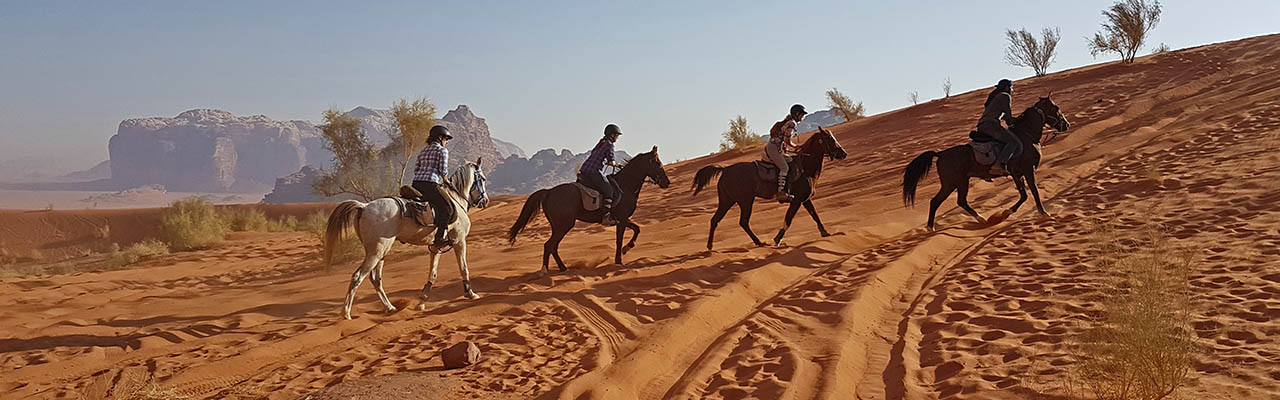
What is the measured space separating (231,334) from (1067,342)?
8.34 m

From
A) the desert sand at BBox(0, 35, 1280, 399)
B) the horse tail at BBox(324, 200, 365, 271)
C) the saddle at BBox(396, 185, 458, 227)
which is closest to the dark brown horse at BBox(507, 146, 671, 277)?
the desert sand at BBox(0, 35, 1280, 399)

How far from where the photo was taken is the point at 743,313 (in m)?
8.12

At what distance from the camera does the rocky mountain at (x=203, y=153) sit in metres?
147

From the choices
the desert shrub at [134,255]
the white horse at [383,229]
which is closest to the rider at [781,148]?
the white horse at [383,229]

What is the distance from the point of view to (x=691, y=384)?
596cm

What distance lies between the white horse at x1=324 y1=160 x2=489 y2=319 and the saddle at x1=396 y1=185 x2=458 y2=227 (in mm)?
46

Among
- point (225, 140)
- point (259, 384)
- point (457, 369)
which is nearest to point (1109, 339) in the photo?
point (457, 369)

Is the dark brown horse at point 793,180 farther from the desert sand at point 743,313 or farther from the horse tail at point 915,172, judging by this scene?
the horse tail at point 915,172

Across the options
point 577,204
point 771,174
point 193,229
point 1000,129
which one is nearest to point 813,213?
point 771,174

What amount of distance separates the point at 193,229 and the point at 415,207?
20.0 metres

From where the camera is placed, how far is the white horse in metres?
8.62

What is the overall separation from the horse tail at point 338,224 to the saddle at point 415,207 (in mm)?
546

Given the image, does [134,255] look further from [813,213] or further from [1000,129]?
[1000,129]

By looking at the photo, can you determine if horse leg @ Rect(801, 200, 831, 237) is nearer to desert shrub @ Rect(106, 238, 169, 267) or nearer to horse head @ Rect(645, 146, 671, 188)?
horse head @ Rect(645, 146, 671, 188)
